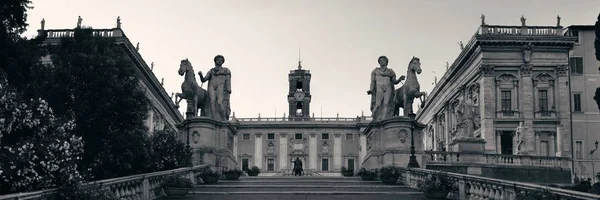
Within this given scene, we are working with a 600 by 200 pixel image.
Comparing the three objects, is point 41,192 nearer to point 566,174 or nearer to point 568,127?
point 566,174

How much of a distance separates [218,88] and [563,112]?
37.2 meters

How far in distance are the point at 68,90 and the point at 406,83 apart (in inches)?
577

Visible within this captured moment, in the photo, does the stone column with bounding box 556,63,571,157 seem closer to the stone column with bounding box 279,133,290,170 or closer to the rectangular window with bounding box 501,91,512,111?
the rectangular window with bounding box 501,91,512,111

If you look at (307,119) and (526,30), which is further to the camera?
(307,119)

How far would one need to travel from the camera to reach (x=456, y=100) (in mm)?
74312

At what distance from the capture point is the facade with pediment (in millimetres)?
60688

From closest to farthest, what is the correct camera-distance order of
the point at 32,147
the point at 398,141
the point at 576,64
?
1. the point at 32,147
2. the point at 398,141
3. the point at 576,64

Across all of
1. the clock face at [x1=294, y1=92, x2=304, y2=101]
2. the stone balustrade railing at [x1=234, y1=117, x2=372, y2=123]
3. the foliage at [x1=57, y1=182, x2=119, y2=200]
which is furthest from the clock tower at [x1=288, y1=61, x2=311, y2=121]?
the foliage at [x1=57, y1=182, x2=119, y2=200]

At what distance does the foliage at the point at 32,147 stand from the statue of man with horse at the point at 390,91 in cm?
1724

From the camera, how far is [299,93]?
408ft

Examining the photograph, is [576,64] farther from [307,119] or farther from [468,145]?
[307,119]

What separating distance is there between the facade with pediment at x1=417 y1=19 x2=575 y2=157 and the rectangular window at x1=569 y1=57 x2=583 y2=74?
0.82 metres

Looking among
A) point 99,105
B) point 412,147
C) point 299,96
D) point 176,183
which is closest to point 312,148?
point 299,96

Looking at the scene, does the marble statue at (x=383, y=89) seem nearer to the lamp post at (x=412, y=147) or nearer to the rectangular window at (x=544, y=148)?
the lamp post at (x=412, y=147)
